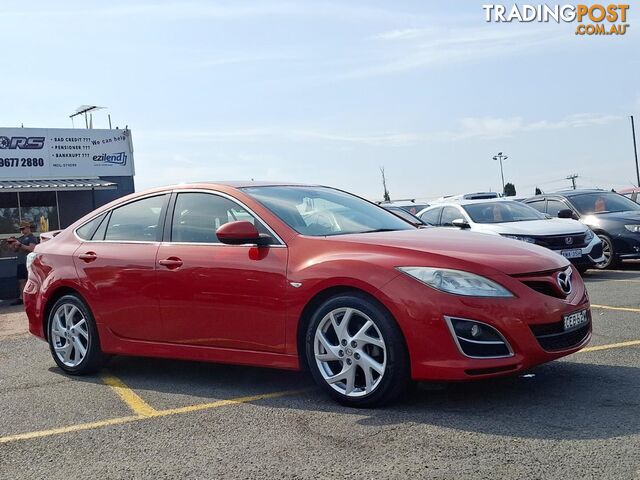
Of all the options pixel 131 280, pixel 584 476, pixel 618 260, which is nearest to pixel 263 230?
pixel 131 280

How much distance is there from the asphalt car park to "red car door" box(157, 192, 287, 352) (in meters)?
0.42

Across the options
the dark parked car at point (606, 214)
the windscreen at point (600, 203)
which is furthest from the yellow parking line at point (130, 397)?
the windscreen at point (600, 203)

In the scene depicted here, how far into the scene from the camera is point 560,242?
38.3 ft

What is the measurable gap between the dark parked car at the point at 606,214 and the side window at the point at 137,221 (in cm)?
859

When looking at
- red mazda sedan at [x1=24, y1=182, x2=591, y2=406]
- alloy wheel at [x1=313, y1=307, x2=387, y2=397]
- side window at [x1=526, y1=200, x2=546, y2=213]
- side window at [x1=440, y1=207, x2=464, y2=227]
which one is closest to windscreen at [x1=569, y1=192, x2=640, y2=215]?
side window at [x1=526, y1=200, x2=546, y2=213]

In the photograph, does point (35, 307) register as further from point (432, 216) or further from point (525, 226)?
point (432, 216)

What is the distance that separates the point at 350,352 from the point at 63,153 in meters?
22.4

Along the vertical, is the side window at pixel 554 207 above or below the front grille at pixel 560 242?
above

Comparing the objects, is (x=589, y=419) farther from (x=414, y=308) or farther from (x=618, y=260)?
(x=618, y=260)

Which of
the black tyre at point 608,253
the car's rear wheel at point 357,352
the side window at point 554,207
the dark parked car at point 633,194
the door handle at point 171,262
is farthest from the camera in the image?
the dark parked car at point 633,194

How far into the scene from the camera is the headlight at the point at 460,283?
4.53 metres

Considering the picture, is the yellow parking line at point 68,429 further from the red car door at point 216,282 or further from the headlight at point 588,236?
the headlight at point 588,236

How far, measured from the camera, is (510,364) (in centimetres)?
451

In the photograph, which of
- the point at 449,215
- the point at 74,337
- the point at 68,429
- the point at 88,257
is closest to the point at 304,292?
the point at 68,429
